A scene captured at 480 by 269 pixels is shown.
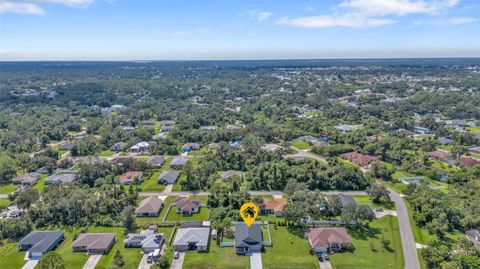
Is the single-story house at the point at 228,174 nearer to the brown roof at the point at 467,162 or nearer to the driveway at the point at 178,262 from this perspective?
the driveway at the point at 178,262

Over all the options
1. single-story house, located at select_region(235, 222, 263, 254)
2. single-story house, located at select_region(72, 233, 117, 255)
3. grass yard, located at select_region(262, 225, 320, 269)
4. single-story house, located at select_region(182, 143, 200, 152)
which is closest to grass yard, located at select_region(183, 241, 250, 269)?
single-story house, located at select_region(235, 222, 263, 254)

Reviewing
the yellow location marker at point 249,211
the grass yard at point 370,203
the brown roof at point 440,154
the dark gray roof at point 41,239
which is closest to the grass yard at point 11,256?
the dark gray roof at point 41,239

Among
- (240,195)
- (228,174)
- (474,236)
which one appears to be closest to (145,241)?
(240,195)

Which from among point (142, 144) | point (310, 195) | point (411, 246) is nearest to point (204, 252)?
point (310, 195)

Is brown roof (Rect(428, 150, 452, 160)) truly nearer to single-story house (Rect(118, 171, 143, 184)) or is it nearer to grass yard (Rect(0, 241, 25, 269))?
single-story house (Rect(118, 171, 143, 184))

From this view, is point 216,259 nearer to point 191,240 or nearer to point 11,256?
point 191,240

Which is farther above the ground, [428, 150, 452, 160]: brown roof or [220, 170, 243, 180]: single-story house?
[428, 150, 452, 160]: brown roof
